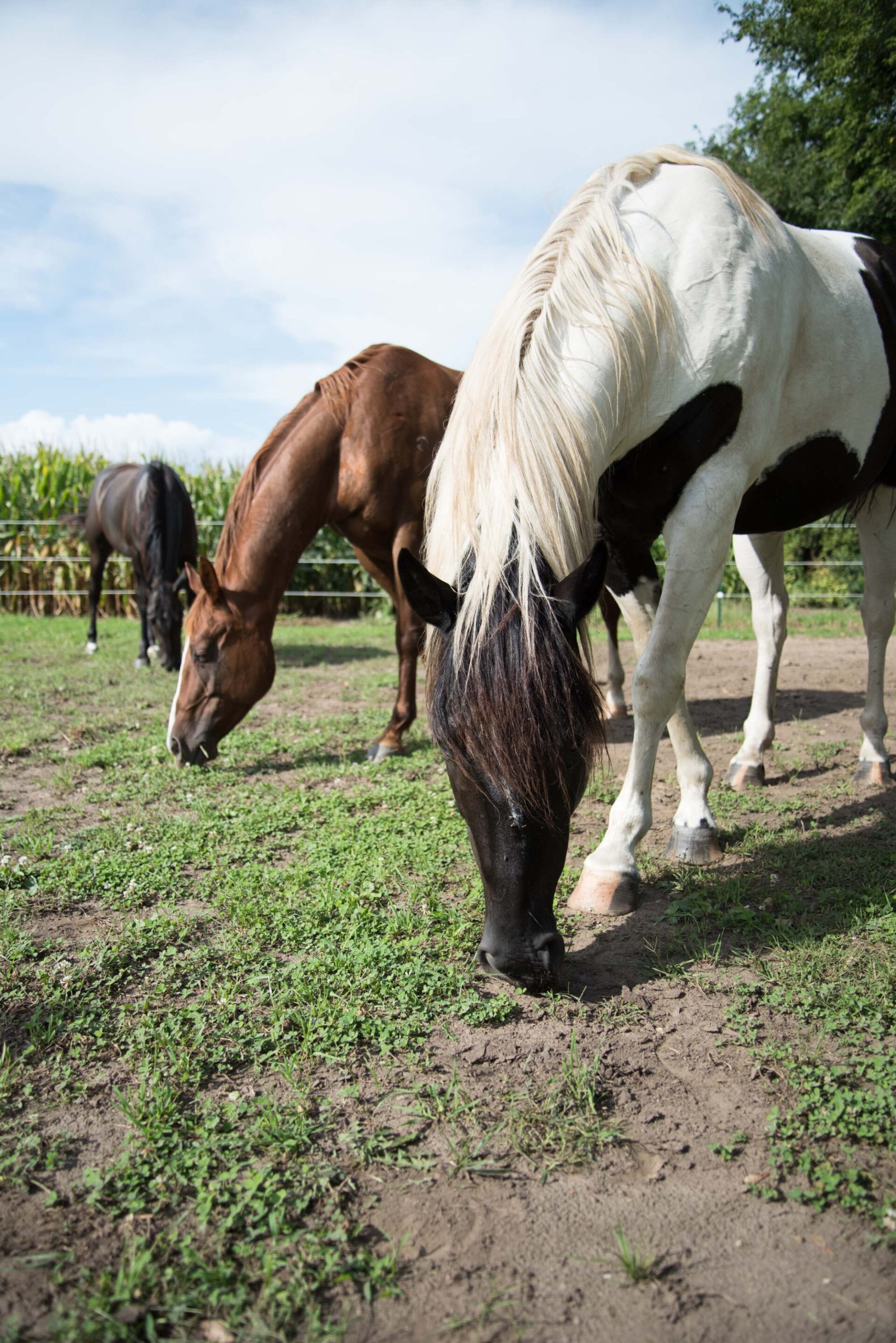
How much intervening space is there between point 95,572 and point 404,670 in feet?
24.9

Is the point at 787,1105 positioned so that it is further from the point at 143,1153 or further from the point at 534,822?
the point at 143,1153

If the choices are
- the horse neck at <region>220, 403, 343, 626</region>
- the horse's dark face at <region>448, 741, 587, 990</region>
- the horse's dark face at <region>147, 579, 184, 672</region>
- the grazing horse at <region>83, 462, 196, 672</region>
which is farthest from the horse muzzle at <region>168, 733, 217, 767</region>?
the horse's dark face at <region>147, 579, 184, 672</region>

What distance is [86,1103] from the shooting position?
6.66ft

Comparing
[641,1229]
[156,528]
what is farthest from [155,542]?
[641,1229]

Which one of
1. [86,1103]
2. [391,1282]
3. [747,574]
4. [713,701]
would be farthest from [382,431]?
[391,1282]

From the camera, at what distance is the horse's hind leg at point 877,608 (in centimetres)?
439

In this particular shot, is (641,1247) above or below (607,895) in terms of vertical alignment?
below

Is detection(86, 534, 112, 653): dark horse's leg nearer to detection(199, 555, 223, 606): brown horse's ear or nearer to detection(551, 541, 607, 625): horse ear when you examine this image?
detection(199, 555, 223, 606): brown horse's ear

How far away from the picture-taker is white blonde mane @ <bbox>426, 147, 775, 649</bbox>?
2.31 metres

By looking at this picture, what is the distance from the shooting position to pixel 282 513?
495 cm

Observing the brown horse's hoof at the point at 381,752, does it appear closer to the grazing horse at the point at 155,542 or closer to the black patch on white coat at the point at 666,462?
the black patch on white coat at the point at 666,462

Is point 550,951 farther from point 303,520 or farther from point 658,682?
point 303,520

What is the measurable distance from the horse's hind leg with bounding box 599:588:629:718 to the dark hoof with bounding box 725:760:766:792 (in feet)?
5.33

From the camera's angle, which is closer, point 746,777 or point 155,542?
point 746,777
